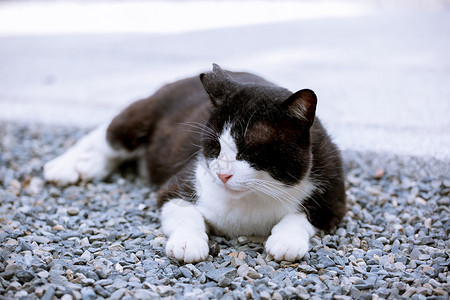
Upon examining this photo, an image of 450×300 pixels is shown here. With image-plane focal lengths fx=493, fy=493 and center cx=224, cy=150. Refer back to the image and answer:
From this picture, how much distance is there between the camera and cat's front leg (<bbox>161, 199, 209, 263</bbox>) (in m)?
1.85

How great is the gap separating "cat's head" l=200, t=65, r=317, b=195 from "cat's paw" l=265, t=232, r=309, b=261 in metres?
0.21

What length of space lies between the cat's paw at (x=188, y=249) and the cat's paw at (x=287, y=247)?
0.25m

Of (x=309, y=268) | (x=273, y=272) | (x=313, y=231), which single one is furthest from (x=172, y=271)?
(x=313, y=231)

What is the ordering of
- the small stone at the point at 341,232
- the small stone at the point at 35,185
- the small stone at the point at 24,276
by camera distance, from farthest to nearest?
the small stone at the point at 35,185
the small stone at the point at 341,232
the small stone at the point at 24,276

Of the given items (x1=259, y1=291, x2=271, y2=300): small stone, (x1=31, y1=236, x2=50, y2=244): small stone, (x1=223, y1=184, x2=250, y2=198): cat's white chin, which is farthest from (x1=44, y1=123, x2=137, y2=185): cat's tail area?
(x1=259, y1=291, x2=271, y2=300): small stone

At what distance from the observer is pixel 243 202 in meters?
2.05

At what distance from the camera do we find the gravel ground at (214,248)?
5.49 ft

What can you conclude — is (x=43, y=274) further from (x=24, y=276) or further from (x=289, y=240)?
(x=289, y=240)

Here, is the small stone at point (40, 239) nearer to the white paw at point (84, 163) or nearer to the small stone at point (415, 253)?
the white paw at point (84, 163)

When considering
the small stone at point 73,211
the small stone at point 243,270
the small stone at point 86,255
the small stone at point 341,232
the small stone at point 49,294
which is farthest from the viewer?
the small stone at point 73,211

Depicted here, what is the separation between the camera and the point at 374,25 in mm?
5398

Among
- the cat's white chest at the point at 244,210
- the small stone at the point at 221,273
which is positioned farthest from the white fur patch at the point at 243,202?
the small stone at the point at 221,273

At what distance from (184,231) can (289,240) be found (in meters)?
0.42

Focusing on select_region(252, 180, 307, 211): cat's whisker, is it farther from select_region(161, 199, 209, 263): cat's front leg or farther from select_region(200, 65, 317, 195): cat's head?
select_region(161, 199, 209, 263): cat's front leg
